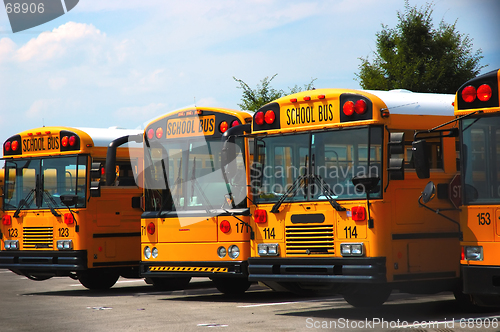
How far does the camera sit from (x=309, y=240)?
382 inches

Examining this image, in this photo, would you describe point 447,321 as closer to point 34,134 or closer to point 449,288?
point 449,288

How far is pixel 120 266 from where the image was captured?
1395cm

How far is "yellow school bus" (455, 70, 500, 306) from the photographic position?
8133mm

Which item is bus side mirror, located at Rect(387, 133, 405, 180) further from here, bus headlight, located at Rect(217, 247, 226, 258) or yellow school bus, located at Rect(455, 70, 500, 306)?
bus headlight, located at Rect(217, 247, 226, 258)

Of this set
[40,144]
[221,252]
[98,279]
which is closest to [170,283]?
[98,279]

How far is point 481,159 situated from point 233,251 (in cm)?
432

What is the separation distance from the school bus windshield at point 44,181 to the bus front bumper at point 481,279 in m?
7.42

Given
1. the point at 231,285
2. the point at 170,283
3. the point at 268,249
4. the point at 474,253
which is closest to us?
the point at 474,253

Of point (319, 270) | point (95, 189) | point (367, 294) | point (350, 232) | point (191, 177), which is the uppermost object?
point (191, 177)

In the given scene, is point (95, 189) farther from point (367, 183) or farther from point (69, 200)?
point (367, 183)

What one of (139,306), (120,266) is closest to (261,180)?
(139,306)

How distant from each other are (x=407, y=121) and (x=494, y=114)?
1.53 metres

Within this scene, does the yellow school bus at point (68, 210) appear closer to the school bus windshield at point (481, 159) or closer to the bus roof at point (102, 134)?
the bus roof at point (102, 134)

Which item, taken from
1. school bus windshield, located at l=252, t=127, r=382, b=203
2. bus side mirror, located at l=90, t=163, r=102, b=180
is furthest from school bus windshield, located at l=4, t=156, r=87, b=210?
school bus windshield, located at l=252, t=127, r=382, b=203
